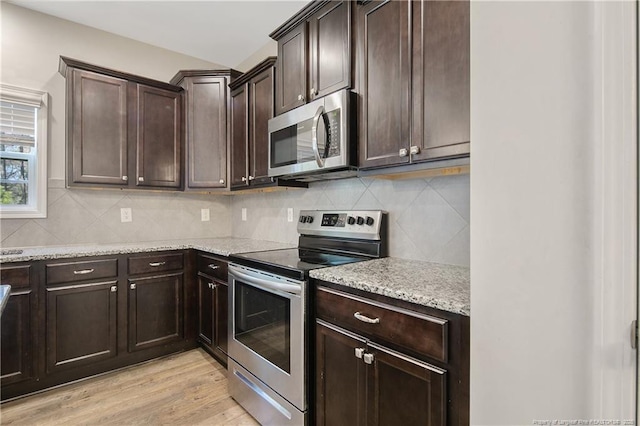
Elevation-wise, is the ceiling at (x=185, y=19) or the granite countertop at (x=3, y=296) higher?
the ceiling at (x=185, y=19)

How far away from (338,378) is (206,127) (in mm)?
2447

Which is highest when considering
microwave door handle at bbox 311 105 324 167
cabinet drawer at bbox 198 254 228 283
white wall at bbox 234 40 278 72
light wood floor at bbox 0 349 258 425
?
white wall at bbox 234 40 278 72

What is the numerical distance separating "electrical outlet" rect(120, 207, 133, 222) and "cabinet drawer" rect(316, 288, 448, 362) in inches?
89.7

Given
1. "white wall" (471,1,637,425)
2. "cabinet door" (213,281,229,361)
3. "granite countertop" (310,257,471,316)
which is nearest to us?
"white wall" (471,1,637,425)

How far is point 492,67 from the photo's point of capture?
711mm

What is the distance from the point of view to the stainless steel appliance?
58.1 inches

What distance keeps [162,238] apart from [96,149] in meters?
0.97

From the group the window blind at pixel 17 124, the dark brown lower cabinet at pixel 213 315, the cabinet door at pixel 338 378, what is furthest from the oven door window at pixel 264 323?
the window blind at pixel 17 124

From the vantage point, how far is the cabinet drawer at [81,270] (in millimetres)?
2057

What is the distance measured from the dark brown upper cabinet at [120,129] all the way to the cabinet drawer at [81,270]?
687 millimetres

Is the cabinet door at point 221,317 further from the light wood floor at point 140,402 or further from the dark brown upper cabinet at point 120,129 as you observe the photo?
the dark brown upper cabinet at point 120,129

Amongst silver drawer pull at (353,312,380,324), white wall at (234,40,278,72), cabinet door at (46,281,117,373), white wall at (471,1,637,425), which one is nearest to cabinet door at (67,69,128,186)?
cabinet door at (46,281,117,373)

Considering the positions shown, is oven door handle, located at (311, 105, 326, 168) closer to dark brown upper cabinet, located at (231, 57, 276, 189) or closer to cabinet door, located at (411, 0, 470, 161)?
cabinet door, located at (411, 0, 470, 161)

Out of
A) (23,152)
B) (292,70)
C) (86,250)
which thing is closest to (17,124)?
(23,152)
